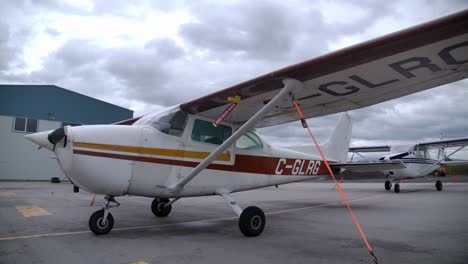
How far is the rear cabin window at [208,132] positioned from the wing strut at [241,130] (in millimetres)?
817

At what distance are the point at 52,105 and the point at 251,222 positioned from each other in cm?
3110

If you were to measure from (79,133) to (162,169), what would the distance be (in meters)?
1.35

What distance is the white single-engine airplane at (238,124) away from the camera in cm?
389

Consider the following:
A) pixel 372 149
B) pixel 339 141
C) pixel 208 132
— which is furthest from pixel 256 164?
pixel 372 149

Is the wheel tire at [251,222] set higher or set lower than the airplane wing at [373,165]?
lower

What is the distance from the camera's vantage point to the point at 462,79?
4402mm

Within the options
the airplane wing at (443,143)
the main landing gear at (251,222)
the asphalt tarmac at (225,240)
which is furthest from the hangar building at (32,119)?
the airplane wing at (443,143)

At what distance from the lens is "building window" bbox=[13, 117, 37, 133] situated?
27.5 m

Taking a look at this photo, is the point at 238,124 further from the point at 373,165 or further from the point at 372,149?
the point at 372,149

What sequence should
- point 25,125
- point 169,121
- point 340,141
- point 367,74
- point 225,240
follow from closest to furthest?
point 367,74
point 225,240
point 169,121
point 340,141
point 25,125

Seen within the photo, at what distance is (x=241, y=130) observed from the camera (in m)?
4.92

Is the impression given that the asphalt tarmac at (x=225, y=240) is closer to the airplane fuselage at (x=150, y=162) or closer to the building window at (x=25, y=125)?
the airplane fuselage at (x=150, y=162)

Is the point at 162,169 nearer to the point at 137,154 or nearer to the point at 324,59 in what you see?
the point at 137,154

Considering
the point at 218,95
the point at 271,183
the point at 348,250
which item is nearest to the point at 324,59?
the point at 218,95
